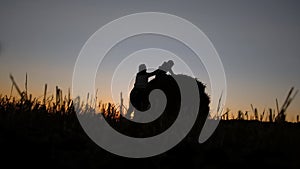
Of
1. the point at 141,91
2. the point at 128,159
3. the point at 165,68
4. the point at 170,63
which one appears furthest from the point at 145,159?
the point at 170,63

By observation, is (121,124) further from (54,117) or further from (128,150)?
(128,150)

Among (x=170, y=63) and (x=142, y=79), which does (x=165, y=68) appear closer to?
(x=170, y=63)

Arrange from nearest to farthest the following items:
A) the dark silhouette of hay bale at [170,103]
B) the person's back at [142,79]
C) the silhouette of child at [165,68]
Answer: the dark silhouette of hay bale at [170,103] → the person's back at [142,79] → the silhouette of child at [165,68]

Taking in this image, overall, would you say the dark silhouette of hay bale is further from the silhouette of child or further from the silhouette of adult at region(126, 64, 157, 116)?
the silhouette of child

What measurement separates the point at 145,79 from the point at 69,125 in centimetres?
432

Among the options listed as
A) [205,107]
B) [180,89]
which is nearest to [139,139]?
[180,89]

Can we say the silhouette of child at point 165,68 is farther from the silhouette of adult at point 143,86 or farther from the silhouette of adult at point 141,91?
the silhouette of adult at point 141,91

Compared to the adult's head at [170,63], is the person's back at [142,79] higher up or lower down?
lower down

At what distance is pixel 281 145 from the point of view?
3.94m

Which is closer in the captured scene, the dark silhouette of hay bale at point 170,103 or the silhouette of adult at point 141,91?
the dark silhouette of hay bale at point 170,103

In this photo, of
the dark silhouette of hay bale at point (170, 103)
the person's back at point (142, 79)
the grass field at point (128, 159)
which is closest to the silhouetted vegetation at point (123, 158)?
the grass field at point (128, 159)

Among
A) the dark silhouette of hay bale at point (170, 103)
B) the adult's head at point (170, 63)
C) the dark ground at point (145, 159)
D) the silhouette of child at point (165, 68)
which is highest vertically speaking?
the adult's head at point (170, 63)

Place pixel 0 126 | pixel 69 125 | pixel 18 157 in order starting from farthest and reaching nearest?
pixel 69 125
pixel 0 126
pixel 18 157

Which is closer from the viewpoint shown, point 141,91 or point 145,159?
point 145,159
